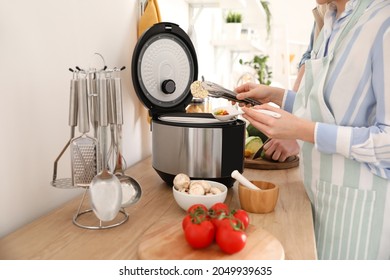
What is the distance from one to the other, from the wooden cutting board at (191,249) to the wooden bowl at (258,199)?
0.13 meters

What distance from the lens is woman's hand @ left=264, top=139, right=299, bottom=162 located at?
1395 millimetres

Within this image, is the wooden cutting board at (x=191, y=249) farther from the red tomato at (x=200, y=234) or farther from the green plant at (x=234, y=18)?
the green plant at (x=234, y=18)

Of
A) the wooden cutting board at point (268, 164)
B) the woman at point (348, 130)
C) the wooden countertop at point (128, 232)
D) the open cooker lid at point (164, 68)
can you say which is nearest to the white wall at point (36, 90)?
the wooden countertop at point (128, 232)

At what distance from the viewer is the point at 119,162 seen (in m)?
1.01

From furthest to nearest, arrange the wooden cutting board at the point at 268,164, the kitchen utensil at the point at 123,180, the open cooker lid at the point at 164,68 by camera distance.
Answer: the wooden cutting board at the point at 268,164 < the open cooker lid at the point at 164,68 < the kitchen utensil at the point at 123,180

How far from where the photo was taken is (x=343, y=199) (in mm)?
985

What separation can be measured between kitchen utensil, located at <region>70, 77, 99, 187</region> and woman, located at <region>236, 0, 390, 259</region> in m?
0.40

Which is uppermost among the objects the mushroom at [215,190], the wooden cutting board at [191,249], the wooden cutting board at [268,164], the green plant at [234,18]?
the green plant at [234,18]

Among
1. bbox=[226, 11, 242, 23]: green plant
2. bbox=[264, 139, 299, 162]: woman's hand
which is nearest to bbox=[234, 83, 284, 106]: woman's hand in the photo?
bbox=[264, 139, 299, 162]: woman's hand

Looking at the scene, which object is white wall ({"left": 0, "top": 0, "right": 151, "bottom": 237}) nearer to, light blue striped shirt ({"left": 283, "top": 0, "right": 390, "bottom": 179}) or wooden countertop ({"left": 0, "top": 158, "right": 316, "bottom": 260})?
wooden countertop ({"left": 0, "top": 158, "right": 316, "bottom": 260})

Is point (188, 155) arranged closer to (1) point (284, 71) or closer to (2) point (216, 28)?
(2) point (216, 28)

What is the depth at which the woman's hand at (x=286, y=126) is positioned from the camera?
944mm
